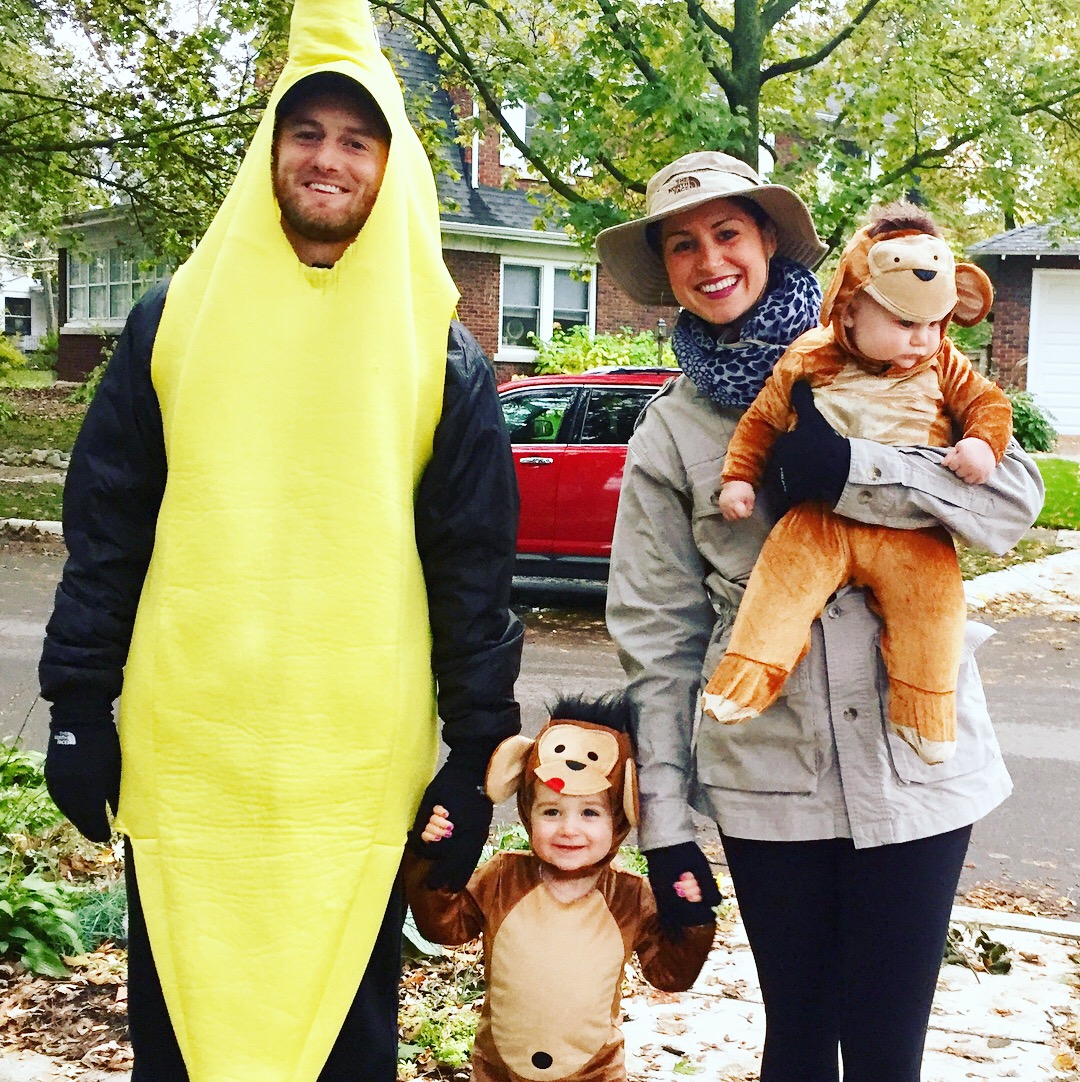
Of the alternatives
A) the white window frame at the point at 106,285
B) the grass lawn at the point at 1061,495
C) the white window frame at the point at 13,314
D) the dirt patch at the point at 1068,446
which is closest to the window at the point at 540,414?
the grass lawn at the point at 1061,495

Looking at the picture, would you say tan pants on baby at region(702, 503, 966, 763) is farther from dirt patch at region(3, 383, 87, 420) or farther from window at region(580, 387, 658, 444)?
dirt patch at region(3, 383, 87, 420)

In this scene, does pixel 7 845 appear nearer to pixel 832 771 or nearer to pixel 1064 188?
pixel 832 771

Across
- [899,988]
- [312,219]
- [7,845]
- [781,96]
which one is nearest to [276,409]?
[312,219]

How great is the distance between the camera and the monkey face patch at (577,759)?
2352mm

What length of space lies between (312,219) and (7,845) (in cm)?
307

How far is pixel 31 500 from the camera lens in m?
13.8

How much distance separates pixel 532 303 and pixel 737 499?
2084 centimetres

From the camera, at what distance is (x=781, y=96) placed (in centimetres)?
1077

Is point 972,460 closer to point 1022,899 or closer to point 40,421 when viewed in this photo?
point 1022,899

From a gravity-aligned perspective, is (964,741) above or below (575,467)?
below

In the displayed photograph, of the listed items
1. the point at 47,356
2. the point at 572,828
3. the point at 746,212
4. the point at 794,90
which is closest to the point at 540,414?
the point at 794,90

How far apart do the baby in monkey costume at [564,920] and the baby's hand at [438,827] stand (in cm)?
11

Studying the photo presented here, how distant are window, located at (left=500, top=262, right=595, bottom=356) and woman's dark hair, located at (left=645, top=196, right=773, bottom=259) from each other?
20.0 m

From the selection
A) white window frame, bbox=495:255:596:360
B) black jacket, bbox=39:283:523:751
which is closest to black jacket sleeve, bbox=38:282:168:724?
black jacket, bbox=39:283:523:751
